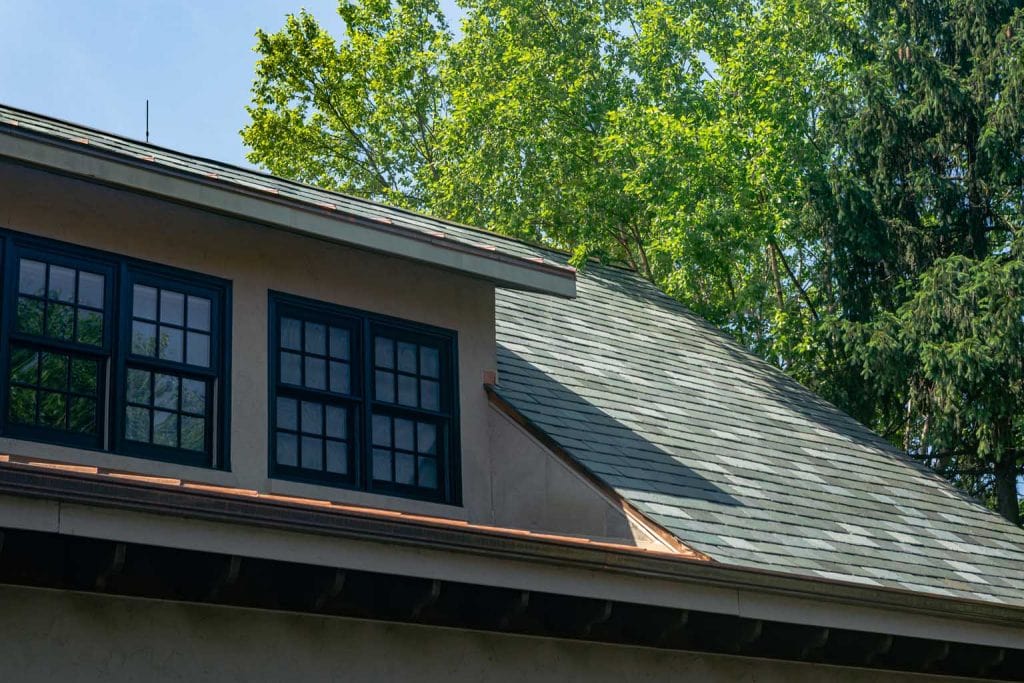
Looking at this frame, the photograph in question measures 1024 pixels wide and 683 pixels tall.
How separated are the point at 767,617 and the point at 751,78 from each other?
17.5 metres

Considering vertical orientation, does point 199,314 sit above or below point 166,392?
above

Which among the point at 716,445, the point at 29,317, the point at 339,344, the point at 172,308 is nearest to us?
the point at 29,317

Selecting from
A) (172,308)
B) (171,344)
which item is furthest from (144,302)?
(171,344)

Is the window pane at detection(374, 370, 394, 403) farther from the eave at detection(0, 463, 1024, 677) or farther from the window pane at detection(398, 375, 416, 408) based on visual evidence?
the eave at detection(0, 463, 1024, 677)

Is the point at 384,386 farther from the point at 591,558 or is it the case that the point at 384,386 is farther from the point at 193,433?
the point at 591,558

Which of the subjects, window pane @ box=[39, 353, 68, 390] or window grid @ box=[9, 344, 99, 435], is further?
window pane @ box=[39, 353, 68, 390]

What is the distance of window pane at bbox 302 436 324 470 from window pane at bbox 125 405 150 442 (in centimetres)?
123

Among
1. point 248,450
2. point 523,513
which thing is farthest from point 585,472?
point 248,450

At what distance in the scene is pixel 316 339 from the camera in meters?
10.4

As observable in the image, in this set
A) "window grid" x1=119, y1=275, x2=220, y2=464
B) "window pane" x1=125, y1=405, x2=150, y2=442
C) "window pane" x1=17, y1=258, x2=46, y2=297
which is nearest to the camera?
"window pane" x1=17, y1=258, x2=46, y2=297

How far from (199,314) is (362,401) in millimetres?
1382

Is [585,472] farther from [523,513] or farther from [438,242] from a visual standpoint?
[438,242]

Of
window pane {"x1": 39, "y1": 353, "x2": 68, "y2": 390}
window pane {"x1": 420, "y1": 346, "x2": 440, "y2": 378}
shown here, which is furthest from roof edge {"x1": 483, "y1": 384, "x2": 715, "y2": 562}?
window pane {"x1": 39, "y1": 353, "x2": 68, "y2": 390}

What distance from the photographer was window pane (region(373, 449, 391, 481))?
1036 cm
